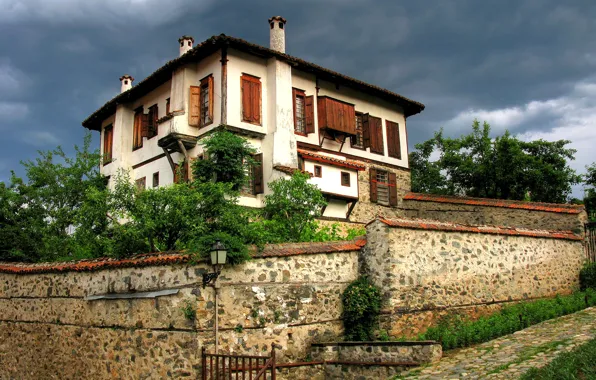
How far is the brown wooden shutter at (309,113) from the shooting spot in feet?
76.5

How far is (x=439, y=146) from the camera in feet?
104

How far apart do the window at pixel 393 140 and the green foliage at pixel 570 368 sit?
697 inches

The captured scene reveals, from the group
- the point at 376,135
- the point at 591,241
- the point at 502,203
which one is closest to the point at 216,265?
the point at 591,241

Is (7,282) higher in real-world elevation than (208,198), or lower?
lower

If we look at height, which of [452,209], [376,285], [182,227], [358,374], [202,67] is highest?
[202,67]

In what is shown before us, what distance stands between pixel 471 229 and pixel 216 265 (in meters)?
7.20

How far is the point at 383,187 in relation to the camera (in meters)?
26.0

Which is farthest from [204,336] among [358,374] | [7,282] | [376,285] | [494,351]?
[7,282]

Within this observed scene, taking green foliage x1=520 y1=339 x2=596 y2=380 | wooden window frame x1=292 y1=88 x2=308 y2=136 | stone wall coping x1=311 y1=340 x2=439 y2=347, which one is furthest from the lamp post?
wooden window frame x1=292 y1=88 x2=308 y2=136

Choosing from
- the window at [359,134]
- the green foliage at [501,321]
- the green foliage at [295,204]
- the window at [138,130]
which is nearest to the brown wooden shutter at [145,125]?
the window at [138,130]

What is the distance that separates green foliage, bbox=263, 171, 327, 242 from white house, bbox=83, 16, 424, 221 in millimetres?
1389

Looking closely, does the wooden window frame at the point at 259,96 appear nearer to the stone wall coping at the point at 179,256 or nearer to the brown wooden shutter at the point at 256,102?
the brown wooden shutter at the point at 256,102

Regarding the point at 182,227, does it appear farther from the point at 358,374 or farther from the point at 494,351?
the point at 494,351

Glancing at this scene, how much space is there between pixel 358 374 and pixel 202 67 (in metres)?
14.2
